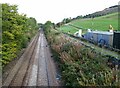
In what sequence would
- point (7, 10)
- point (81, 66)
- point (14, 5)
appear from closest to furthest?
point (81, 66)
point (7, 10)
point (14, 5)

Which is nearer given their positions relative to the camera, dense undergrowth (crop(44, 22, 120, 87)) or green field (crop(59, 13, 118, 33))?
dense undergrowth (crop(44, 22, 120, 87))

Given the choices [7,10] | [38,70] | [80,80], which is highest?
[7,10]

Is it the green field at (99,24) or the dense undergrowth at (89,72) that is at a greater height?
the dense undergrowth at (89,72)

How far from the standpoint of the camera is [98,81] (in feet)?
38.8

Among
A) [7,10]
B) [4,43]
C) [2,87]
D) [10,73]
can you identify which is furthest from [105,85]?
[7,10]

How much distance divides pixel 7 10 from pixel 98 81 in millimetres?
16768

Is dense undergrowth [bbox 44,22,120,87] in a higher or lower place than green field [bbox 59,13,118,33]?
higher

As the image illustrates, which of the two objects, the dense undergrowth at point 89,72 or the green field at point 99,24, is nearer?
the dense undergrowth at point 89,72

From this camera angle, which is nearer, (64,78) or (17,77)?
(64,78)

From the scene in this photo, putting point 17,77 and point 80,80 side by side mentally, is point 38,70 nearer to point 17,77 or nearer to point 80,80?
point 17,77

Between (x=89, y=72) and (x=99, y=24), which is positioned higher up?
(x=89, y=72)

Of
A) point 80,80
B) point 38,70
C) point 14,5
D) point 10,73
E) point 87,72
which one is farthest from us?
point 14,5

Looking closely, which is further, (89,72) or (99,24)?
(99,24)

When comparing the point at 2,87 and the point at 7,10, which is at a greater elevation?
the point at 7,10
